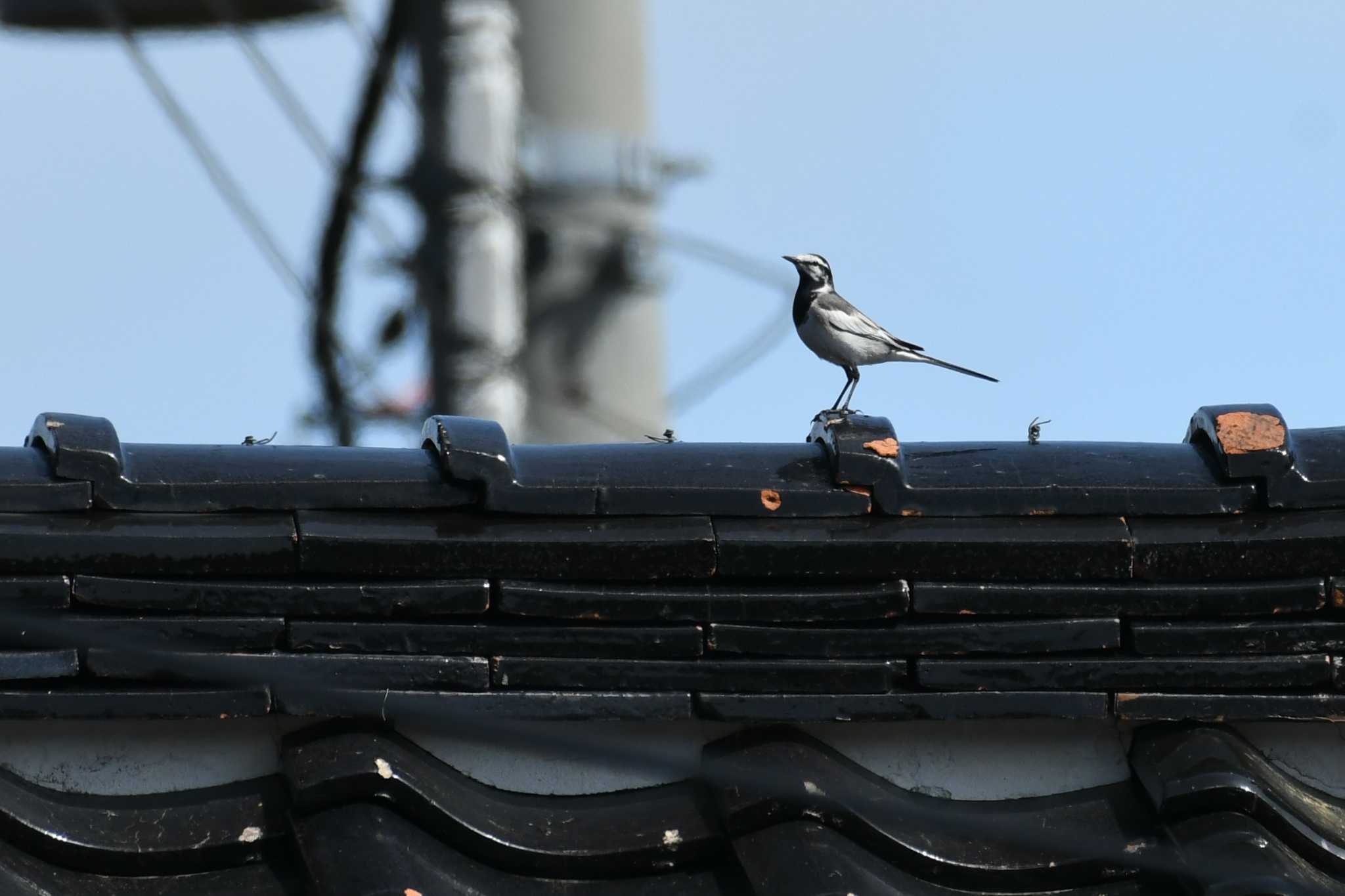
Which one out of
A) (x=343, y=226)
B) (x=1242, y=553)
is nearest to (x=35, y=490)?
(x=1242, y=553)

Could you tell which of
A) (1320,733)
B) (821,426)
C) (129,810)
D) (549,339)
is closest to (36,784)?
(129,810)

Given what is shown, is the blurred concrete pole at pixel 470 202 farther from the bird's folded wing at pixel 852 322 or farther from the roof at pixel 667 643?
the roof at pixel 667 643

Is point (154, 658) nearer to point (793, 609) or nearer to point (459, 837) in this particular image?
point (459, 837)

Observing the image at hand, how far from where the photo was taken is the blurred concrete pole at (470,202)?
9.11 m

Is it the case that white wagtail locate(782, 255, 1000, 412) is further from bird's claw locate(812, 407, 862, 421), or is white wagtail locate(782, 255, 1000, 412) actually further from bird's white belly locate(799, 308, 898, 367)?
bird's claw locate(812, 407, 862, 421)

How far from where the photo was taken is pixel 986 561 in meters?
3.56

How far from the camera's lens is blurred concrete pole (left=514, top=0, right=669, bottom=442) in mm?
9898

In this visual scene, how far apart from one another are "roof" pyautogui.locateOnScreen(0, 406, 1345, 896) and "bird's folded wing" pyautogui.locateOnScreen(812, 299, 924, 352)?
7.29 feet

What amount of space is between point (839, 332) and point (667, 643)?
253cm

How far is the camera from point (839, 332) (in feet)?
19.2

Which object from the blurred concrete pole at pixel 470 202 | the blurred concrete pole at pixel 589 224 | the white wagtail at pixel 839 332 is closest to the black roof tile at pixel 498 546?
the white wagtail at pixel 839 332

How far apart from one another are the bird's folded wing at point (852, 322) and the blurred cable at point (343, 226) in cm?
415

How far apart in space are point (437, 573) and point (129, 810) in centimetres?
66

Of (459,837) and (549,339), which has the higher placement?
(549,339)
